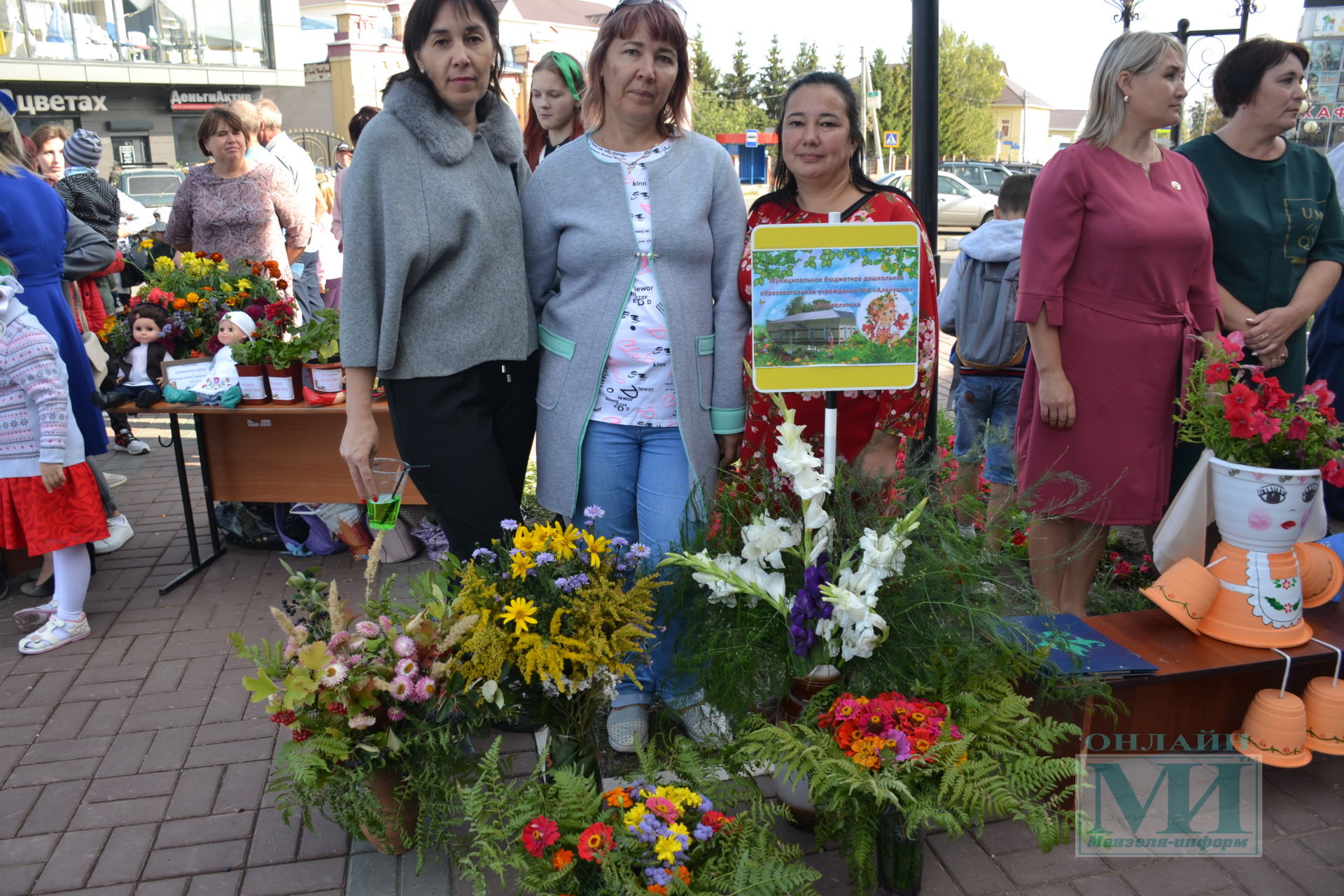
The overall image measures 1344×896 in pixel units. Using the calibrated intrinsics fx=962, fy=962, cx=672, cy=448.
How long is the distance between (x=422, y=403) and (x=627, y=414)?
55 centimetres

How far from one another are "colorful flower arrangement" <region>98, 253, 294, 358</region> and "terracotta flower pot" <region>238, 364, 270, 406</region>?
0.23 meters

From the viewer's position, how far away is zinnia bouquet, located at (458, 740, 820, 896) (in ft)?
6.35

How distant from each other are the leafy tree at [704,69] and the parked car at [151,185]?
44.6 m

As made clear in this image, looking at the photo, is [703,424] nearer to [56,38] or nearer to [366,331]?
[366,331]

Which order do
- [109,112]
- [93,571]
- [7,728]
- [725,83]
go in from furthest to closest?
1. [725,83]
2. [109,112]
3. [93,571]
4. [7,728]

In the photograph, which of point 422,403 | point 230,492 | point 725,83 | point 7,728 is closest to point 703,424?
point 422,403

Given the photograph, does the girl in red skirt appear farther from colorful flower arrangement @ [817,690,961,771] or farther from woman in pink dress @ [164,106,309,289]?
colorful flower arrangement @ [817,690,961,771]

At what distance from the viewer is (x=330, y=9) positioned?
152ft

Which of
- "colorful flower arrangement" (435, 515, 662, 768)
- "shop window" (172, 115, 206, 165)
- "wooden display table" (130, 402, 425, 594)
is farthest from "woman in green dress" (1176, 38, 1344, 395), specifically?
"shop window" (172, 115, 206, 165)

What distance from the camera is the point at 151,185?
17031mm

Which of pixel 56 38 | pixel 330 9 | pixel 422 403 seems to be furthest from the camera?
pixel 330 9

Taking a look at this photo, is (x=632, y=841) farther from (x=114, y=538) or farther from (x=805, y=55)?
(x=805, y=55)

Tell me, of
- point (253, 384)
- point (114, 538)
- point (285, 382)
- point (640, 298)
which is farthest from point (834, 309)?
point (114, 538)

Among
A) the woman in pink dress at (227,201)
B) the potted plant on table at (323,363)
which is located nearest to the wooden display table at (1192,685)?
the potted plant on table at (323,363)
